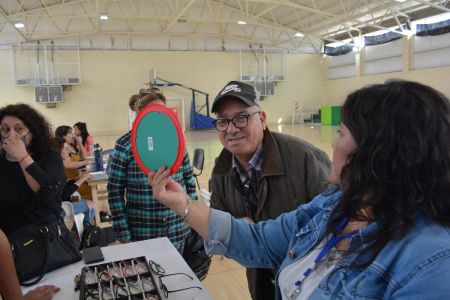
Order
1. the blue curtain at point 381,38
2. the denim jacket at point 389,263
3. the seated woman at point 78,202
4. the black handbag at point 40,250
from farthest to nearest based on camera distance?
1. the blue curtain at point 381,38
2. the seated woman at point 78,202
3. the black handbag at point 40,250
4. the denim jacket at point 389,263

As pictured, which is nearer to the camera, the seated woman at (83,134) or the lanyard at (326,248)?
the lanyard at (326,248)

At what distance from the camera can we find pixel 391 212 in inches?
32.5

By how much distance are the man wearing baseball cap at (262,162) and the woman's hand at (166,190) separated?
0.46 m

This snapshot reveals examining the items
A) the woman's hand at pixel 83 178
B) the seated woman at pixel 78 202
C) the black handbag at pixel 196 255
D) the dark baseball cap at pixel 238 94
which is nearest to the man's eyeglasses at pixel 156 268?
the dark baseball cap at pixel 238 94

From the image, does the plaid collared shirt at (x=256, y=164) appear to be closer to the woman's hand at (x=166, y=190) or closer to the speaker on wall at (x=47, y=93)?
the woman's hand at (x=166, y=190)

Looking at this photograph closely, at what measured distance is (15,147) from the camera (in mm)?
2135

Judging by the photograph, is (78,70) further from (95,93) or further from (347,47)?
(347,47)

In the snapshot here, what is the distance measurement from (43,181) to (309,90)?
2190 centimetres

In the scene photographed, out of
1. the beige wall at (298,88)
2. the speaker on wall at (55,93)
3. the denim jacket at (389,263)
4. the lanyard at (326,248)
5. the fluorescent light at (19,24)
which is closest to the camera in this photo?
the denim jacket at (389,263)

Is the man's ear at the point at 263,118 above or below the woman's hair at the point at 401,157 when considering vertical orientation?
above

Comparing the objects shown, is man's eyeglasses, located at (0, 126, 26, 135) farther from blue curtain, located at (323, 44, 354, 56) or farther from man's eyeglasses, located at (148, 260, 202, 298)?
blue curtain, located at (323, 44, 354, 56)

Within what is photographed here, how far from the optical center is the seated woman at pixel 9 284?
5.09ft

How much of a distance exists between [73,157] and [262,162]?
4.59m

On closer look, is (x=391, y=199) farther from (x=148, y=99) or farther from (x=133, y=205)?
(x=133, y=205)
